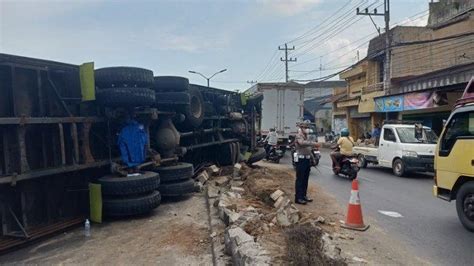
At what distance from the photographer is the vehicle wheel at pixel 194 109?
925 centimetres

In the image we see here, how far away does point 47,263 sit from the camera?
4586 mm

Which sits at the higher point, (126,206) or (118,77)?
(118,77)

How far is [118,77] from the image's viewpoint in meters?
6.70

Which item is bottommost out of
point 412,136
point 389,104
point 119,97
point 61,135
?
point 412,136

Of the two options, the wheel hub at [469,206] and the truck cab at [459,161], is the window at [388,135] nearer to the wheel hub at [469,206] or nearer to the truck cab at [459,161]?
the truck cab at [459,161]

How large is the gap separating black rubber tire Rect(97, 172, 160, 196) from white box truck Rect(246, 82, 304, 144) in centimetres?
1533

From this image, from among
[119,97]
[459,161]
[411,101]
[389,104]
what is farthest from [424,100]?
[119,97]

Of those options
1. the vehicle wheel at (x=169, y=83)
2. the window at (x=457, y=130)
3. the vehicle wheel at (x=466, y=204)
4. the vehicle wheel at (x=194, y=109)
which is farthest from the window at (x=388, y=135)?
the vehicle wheel at (x=169, y=83)

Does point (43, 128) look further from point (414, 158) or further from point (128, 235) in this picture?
point (414, 158)

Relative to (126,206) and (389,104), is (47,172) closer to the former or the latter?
(126,206)

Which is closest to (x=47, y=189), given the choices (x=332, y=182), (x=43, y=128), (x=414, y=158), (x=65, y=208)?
(x=65, y=208)

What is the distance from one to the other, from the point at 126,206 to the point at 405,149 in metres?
10.6

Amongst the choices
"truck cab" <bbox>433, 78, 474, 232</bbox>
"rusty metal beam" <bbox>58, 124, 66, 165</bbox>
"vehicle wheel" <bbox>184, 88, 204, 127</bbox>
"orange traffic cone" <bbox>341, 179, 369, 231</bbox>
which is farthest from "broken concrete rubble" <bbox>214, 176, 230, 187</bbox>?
"truck cab" <bbox>433, 78, 474, 232</bbox>

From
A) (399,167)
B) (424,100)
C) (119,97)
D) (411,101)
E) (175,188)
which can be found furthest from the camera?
(411,101)
